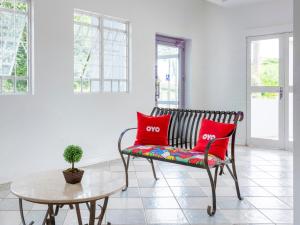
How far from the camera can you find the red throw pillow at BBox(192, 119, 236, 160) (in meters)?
3.13

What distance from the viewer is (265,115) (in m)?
6.10

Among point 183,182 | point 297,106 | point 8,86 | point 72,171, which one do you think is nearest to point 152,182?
point 183,182

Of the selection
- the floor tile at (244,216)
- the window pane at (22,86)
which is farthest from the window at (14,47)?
the floor tile at (244,216)

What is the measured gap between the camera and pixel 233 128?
10.3ft

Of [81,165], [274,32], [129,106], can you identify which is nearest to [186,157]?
[81,165]

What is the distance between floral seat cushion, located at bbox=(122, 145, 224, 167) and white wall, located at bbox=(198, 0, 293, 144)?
3353mm

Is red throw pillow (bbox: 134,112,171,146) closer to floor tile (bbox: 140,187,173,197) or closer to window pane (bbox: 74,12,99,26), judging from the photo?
floor tile (bbox: 140,187,173,197)

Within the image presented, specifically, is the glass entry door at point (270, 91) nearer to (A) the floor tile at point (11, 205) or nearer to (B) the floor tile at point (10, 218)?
(A) the floor tile at point (11, 205)

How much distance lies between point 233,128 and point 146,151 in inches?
35.4

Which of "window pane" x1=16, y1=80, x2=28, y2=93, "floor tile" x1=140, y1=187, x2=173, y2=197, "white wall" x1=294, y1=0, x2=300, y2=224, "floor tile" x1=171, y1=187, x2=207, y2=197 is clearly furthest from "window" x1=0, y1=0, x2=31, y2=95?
"white wall" x1=294, y1=0, x2=300, y2=224

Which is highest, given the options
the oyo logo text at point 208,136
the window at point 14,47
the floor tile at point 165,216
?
Result: the window at point 14,47

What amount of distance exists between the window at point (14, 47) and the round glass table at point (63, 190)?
1807 millimetres

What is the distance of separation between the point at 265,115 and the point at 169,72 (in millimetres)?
1919

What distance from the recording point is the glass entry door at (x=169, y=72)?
6.13 m
